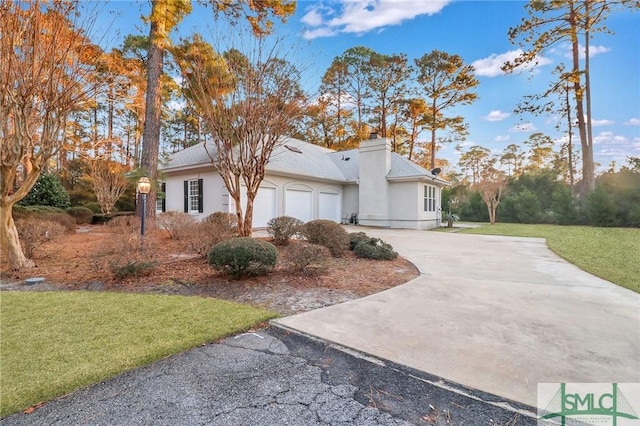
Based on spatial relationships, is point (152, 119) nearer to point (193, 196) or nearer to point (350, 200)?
point (193, 196)

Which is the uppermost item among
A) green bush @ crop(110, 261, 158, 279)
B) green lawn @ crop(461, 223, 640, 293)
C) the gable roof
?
the gable roof

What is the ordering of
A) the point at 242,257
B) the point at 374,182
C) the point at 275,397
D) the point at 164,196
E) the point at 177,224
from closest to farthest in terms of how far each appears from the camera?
the point at 275,397 → the point at 242,257 → the point at 177,224 → the point at 164,196 → the point at 374,182

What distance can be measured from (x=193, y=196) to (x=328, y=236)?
970 cm

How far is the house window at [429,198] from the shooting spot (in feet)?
58.6

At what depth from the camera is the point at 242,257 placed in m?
5.37

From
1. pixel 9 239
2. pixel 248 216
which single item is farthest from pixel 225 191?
pixel 9 239

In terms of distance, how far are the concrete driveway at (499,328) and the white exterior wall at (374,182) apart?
11700mm

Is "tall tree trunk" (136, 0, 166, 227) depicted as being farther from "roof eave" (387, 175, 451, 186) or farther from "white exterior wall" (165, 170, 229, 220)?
"roof eave" (387, 175, 451, 186)

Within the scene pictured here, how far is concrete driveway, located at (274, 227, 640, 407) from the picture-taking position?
2.57m

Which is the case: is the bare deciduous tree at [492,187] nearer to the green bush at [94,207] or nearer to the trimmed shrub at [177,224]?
the trimmed shrub at [177,224]

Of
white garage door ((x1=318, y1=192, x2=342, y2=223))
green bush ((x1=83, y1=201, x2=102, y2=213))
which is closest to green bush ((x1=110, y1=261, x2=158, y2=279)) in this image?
white garage door ((x1=318, y1=192, x2=342, y2=223))

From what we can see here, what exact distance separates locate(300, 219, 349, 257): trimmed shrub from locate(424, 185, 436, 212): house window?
11397 millimetres

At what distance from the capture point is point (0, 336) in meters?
3.33

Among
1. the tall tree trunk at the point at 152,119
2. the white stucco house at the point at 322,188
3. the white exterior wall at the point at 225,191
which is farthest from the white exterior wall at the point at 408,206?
the tall tree trunk at the point at 152,119
